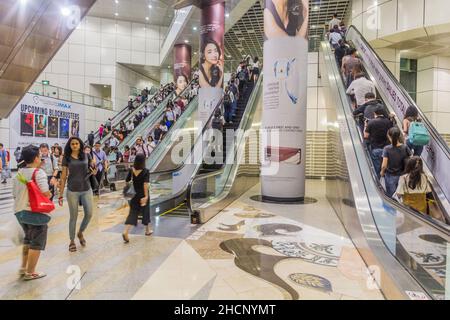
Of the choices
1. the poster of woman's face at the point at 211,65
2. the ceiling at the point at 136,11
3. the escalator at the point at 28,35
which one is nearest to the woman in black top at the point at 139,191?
the escalator at the point at 28,35

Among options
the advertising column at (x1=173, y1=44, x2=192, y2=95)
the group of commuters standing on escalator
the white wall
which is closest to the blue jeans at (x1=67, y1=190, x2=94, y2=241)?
the group of commuters standing on escalator

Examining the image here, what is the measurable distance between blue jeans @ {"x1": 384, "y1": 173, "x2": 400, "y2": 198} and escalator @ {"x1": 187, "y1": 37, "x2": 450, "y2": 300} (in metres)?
0.41

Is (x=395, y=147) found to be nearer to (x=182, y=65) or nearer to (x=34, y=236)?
(x=34, y=236)

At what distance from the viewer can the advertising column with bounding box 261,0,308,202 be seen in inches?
284

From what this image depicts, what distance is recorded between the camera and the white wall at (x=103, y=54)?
23859 mm

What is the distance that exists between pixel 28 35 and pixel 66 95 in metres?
10.3

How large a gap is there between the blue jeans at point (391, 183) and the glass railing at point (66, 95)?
16.3 meters

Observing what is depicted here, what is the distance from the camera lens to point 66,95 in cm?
1827

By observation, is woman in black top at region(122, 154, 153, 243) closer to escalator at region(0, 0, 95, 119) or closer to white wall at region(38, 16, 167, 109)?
escalator at region(0, 0, 95, 119)

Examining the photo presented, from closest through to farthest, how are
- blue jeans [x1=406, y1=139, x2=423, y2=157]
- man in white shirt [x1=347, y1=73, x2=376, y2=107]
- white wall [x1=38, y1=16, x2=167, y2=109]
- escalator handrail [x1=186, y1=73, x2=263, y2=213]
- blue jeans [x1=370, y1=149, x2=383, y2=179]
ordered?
blue jeans [x1=406, y1=139, x2=423, y2=157] < blue jeans [x1=370, y1=149, x2=383, y2=179] < escalator handrail [x1=186, y1=73, x2=263, y2=213] < man in white shirt [x1=347, y1=73, x2=376, y2=107] < white wall [x1=38, y1=16, x2=167, y2=109]

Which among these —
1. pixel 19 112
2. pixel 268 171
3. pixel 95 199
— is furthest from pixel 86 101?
pixel 268 171

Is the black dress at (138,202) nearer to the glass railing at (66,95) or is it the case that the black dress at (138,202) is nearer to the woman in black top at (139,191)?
the woman in black top at (139,191)

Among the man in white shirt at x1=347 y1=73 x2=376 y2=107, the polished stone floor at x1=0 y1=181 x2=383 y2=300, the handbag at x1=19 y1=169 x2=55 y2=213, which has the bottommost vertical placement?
the polished stone floor at x1=0 y1=181 x2=383 y2=300

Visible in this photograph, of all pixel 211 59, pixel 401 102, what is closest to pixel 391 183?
pixel 401 102
